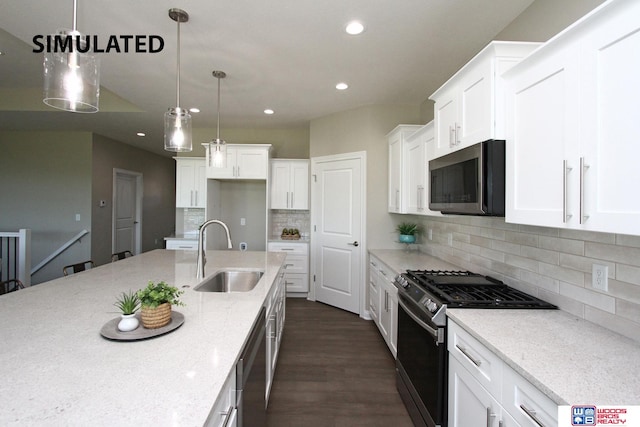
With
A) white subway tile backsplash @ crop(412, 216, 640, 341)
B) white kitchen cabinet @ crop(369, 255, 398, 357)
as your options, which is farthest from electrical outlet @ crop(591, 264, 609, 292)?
white kitchen cabinet @ crop(369, 255, 398, 357)

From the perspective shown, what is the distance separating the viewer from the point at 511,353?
111 centimetres

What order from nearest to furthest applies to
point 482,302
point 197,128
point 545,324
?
1. point 545,324
2. point 482,302
3. point 197,128

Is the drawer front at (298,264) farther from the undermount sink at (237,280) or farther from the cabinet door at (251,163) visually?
the undermount sink at (237,280)

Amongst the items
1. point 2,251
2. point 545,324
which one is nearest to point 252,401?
point 545,324

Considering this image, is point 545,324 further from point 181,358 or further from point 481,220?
point 181,358

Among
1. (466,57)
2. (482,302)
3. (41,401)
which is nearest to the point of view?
(41,401)

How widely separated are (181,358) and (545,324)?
156cm

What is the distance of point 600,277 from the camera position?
1347 mm

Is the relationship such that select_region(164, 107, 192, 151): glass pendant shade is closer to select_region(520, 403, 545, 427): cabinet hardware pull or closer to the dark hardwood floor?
the dark hardwood floor

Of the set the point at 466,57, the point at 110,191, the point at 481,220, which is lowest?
the point at 481,220

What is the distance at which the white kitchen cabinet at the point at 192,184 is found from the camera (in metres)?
4.91

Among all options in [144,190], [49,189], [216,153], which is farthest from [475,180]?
[144,190]

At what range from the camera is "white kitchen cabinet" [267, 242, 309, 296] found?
4660mm

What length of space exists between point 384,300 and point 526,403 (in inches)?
78.3
